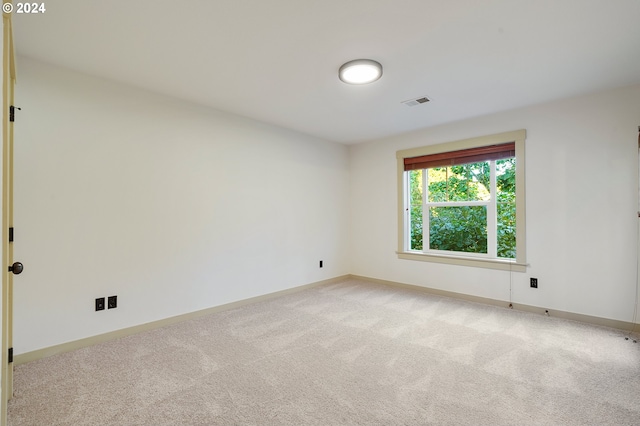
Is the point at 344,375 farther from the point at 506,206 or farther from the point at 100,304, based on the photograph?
the point at 506,206

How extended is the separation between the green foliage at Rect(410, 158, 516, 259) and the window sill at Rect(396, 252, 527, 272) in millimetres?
160

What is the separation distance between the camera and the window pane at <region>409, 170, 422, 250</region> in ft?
15.1

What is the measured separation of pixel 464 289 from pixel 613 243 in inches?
62.2

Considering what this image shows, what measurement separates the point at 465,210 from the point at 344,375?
293 centimetres

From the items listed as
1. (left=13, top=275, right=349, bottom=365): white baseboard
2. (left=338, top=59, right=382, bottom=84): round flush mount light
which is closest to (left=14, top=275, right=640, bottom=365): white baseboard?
(left=13, top=275, right=349, bottom=365): white baseboard

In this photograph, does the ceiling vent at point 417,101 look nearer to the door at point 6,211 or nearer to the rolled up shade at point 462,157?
the rolled up shade at point 462,157

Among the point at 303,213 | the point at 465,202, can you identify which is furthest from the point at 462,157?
the point at 303,213

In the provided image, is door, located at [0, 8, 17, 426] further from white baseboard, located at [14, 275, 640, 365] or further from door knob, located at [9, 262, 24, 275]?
white baseboard, located at [14, 275, 640, 365]

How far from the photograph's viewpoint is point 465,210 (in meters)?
4.16

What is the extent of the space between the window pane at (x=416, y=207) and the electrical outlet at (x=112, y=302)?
378 centimetres

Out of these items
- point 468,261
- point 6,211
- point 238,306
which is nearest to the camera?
point 6,211

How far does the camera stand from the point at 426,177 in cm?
453

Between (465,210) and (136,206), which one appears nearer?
(136,206)

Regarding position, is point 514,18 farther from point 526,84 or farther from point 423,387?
point 423,387
